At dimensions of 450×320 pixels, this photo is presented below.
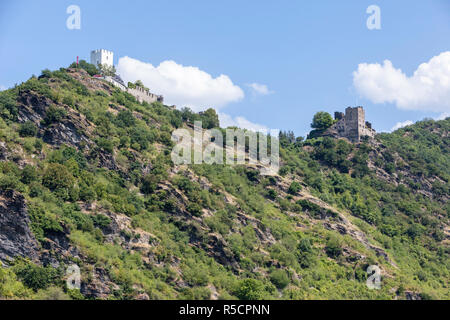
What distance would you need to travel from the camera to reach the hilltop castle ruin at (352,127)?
488 feet

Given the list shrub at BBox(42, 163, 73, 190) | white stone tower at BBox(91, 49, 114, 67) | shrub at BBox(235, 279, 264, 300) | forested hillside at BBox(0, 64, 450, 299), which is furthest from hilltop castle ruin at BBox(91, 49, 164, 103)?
shrub at BBox(235, 279, 264, 300)

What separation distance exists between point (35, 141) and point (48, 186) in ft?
34.8

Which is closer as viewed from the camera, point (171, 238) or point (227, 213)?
point (171, 238)

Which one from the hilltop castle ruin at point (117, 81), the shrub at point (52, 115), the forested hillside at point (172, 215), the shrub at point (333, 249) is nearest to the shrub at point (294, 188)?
the forested hillside at point (172, 215)

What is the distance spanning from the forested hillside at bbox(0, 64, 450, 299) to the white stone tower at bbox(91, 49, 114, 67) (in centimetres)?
1405

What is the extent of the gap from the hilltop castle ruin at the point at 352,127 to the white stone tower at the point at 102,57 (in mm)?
53563

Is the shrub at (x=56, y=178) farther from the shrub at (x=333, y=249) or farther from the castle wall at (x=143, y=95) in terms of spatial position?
the castle wall at (x=143, y=95)

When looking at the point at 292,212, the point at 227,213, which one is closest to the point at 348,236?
the point at 292,212

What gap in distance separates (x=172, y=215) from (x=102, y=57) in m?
60.9

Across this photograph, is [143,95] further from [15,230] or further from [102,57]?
[15,230]

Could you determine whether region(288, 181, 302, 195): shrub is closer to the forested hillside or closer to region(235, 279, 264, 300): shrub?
the forested hillside

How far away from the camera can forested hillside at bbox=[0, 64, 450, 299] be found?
7181 cm

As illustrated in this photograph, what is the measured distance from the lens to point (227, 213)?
96562 mm
